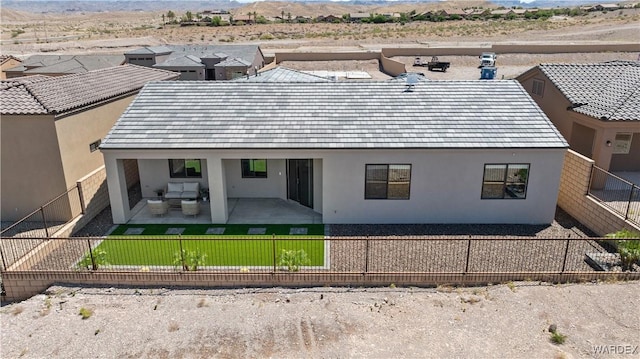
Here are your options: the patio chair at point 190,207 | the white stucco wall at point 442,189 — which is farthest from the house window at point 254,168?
the white stucco wall at point 442,189

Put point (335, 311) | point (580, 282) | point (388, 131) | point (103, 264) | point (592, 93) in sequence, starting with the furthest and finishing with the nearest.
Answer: point (592, 93), point (388, 131), point (103, 264), point (580, 282), point (335, 311)

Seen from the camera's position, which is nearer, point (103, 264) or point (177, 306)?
point (177, 306)

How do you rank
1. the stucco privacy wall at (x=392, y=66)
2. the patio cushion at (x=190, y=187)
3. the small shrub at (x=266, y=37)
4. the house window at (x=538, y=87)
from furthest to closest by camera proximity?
1. the small shrub at (x=266, y=37)
2. the stucco privacy wall at (x=392, y=66)
3. the house window at (x=538, y=87)
4. the patio cushion at (x=190, y=187)

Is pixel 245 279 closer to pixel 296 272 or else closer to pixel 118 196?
pixel 296 272

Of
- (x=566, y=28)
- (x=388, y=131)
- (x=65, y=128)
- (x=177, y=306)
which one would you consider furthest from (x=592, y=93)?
(x=566, y=28)

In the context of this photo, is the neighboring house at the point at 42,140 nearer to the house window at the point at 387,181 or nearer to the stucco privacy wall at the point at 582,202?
the house window at the point at 387,181
